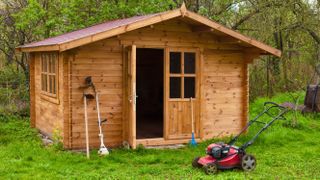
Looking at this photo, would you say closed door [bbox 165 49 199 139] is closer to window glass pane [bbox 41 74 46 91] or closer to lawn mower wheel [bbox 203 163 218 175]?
lawn mower wheel [bbox 203 163 218 175]

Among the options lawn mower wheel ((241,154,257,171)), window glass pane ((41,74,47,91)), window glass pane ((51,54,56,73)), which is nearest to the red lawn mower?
lawn mower wheel ((241,154,257,171))

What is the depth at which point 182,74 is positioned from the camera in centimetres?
938

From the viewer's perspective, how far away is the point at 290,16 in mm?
16641

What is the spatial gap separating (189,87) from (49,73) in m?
3.26

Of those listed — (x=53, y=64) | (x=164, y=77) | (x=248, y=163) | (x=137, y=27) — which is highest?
(x=137, y=27)

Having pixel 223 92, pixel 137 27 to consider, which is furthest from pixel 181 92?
pixel 137 27

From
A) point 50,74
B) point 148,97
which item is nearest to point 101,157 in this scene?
point 50,74

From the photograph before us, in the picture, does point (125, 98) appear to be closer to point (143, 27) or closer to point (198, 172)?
point (143, 27)

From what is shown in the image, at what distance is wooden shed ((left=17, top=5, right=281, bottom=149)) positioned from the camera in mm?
8617

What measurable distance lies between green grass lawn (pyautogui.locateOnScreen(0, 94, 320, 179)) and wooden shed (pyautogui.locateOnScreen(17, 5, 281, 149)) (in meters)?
0.55

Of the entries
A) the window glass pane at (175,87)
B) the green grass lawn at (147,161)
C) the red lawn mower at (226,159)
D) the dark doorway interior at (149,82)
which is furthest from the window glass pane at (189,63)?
the dark doorway interior at (149,82)

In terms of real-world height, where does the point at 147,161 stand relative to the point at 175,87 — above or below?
below

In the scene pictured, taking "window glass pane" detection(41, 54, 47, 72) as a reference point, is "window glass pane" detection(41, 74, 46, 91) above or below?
below

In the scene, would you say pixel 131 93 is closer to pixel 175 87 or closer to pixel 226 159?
pixel 175 87
